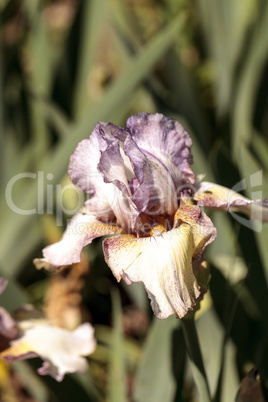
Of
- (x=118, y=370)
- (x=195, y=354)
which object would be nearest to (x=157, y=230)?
(x=195, y=354)

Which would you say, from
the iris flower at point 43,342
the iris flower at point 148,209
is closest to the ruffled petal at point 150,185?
the iris flower at point 148,209

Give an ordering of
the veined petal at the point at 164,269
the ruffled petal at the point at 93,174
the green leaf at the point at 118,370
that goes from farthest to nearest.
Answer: the green leaf at the point at 118,370
the ruffled petal at the point at 93,174
the veined petal at the point at 164,269

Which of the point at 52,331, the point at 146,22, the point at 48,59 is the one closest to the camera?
the point at 52,331

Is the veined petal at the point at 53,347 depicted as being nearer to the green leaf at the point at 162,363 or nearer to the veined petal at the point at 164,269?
the green leaf at the point at 162,363

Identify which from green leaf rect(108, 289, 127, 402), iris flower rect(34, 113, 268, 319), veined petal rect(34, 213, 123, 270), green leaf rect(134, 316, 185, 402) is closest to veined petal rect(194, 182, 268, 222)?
iris flower rect(34, 113, 268, 319)

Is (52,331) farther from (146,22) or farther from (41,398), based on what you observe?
(146,22)

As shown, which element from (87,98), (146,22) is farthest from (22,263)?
(146,22)

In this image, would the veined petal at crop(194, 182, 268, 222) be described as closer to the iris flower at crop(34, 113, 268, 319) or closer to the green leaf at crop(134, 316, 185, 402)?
the iris flower at crop(34, 113, 268, 319)
